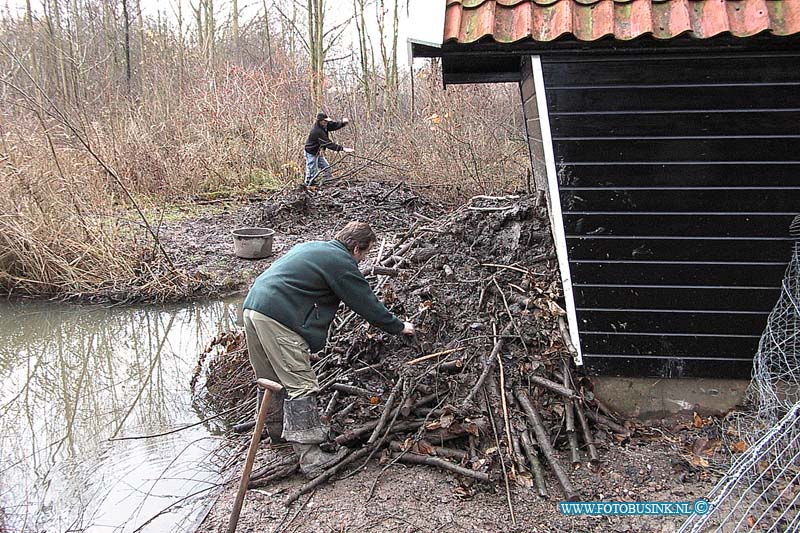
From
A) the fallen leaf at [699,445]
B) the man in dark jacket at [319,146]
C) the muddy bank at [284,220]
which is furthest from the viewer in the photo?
the man in dark jacket at [319,146]

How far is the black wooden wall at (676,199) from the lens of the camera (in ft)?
12.5

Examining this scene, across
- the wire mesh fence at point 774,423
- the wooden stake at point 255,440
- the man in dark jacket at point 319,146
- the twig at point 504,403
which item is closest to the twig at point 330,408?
the wooden stake at point 255,440

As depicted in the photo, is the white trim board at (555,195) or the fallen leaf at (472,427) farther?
the fallen leaf at (472,427)

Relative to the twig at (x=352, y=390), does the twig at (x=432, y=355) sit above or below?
above

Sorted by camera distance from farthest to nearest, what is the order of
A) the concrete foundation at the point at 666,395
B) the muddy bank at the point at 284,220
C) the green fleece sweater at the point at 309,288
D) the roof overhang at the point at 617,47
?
1. the muddy bank at the point at 284,220
2. the concrete foundation at the point at 666,395
3. the green fleece sweater at the point at 309,288
4. the roof overhang at the point at 617,47

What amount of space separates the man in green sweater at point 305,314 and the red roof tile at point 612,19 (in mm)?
1558

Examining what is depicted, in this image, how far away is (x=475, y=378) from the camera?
14.9ft

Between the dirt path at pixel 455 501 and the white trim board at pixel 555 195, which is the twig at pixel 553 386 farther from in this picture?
the dirt path at pixel 455 501

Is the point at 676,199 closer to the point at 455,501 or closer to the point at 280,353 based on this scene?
the point at 455,501

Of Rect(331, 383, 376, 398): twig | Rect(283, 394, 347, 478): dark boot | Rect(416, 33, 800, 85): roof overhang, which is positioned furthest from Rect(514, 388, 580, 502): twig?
Rect(416, 33, 800, 85): roof overhang

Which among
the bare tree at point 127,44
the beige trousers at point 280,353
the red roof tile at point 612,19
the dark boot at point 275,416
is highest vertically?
the bare tree at point 127,44

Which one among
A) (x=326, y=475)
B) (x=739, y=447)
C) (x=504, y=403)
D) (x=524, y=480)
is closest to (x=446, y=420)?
(x=504, y=403)

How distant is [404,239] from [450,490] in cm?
346

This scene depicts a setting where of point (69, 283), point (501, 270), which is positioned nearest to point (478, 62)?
point (501, 270)
